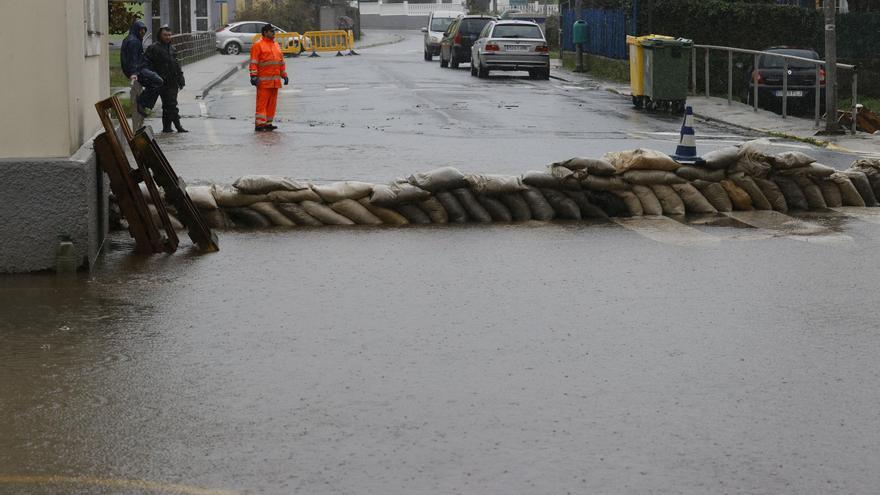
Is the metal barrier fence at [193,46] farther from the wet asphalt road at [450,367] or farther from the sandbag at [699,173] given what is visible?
the wet asphalt road at [450,367]

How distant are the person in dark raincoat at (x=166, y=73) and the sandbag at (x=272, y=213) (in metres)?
10.1

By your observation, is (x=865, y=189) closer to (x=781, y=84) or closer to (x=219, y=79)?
(x=781, y=84)

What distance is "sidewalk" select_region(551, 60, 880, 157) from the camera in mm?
20891

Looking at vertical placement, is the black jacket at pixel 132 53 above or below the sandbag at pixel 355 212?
above

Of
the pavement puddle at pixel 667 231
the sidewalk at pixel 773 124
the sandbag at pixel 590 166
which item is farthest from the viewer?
the sidewalk at pixel 773 124

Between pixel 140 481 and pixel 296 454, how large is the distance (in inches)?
25.3

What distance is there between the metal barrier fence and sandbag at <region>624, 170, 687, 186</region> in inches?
1200

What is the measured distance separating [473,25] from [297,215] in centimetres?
3462

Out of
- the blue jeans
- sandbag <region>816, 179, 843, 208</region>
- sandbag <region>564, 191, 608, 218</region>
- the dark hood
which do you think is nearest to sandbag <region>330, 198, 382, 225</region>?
sandbag <region>564, 191, 608, 218</region>

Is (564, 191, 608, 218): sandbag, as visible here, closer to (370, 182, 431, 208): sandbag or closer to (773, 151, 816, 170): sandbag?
(370, 182, 431, 208): sandbag

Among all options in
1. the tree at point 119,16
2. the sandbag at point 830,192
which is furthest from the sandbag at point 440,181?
the tree at point 119,16

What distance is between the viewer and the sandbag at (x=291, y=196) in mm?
A: 12555

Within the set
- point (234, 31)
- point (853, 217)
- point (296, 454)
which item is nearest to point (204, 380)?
point (296, 454)

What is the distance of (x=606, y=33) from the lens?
42625mm
